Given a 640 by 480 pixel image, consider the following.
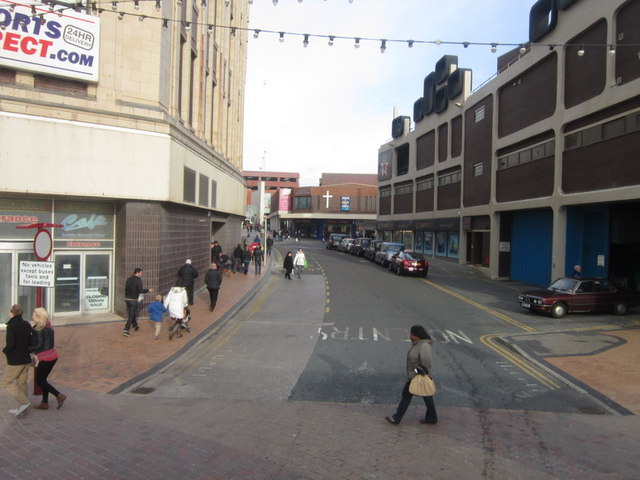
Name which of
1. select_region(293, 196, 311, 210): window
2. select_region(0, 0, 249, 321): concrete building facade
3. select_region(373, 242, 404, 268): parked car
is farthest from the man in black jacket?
select_region(293, 196, 311, 210): window

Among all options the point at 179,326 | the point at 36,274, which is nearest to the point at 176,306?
the point at 179,326

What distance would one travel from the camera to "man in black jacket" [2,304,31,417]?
21.2ft

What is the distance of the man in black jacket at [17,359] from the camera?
6.47 m

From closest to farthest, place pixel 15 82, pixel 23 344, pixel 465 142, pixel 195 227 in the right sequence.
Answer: pixel 23 344
pixel 15 82
pixel 195 227
pixel 465 142

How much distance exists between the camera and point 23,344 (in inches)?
258

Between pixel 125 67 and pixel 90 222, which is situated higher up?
pixel 125 67

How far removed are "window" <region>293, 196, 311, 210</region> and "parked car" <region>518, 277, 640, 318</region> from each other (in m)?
71.4

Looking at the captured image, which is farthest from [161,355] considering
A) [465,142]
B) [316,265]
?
[465,142]

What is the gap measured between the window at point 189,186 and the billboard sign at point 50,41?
13.9 feet

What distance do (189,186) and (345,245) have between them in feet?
115

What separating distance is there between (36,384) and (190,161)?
35.1ft

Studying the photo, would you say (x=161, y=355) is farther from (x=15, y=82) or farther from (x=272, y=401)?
(x=15, y=82)

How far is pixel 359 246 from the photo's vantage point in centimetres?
4444

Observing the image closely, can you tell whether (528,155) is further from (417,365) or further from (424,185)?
(417,365)
